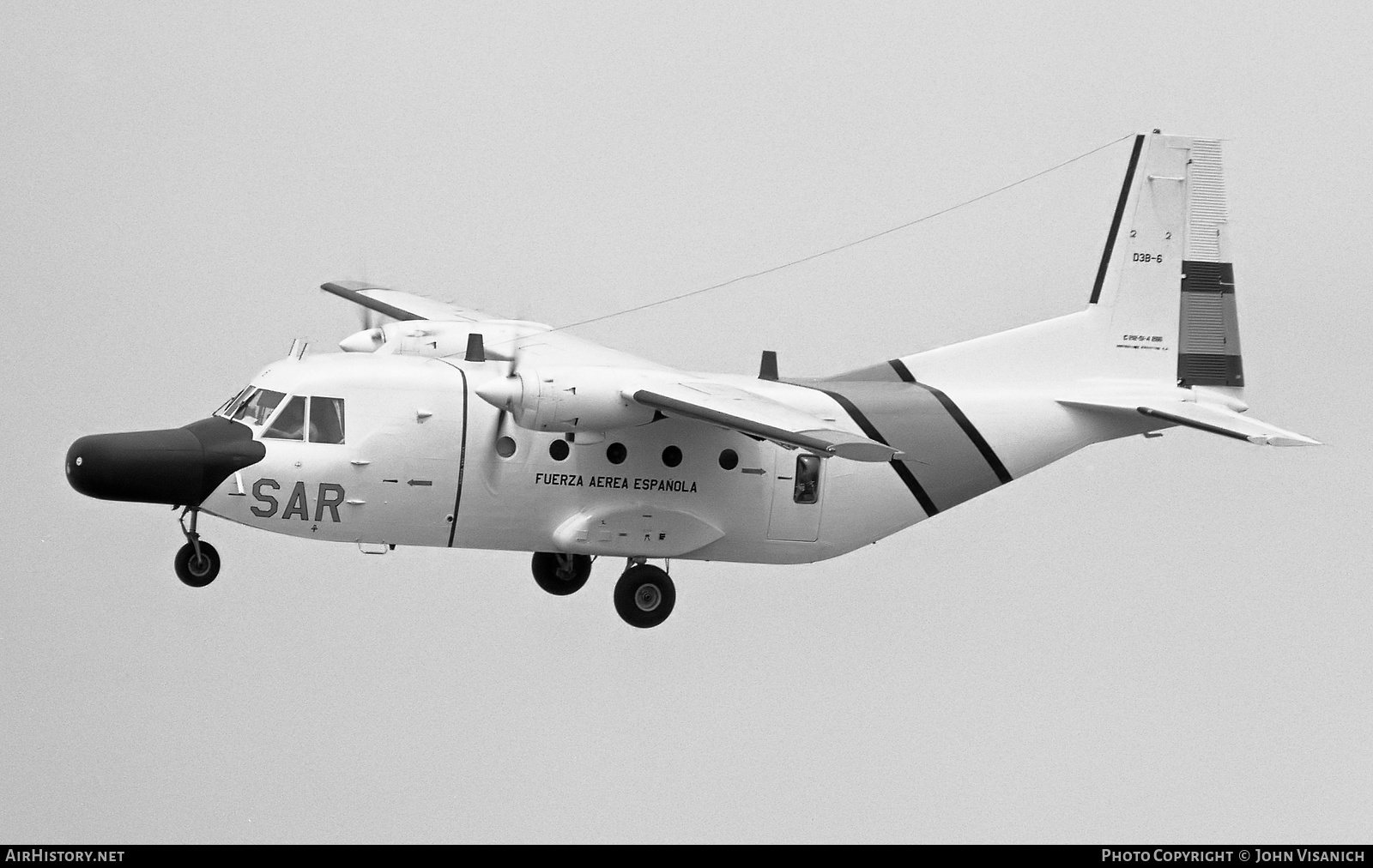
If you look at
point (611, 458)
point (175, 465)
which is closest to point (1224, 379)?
point (611, 458)

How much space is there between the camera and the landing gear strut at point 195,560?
1549 cm

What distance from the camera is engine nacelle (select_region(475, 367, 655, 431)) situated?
14.6 m

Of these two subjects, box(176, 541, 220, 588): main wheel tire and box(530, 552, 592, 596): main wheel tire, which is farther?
box(530, 552, 592, 596): main wheel tire

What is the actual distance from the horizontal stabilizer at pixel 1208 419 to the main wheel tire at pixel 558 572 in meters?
4.44

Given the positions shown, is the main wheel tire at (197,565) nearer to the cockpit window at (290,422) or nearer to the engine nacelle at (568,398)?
the cockpit window at (290,422)

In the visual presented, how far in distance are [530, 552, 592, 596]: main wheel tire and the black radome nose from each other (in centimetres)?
290

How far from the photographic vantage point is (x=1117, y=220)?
58.2 feet

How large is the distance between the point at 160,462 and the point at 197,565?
1.00 meters

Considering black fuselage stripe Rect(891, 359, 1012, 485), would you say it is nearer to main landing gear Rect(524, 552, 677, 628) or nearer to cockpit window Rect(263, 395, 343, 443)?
main landing gear Rect(524, 552, 677, 628)

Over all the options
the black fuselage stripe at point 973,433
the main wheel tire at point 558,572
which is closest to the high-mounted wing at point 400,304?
the main wheel tire at point 558,572

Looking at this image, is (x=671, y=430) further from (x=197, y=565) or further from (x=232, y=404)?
(x=197, y=565)

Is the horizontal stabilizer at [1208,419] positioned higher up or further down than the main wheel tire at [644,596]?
higher up

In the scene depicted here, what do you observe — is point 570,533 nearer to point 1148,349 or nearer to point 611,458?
point 611,458

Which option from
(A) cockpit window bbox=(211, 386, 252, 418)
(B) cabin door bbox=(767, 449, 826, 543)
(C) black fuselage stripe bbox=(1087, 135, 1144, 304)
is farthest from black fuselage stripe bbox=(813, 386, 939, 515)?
(A) cockpit window bbox=(211, 386, 252, 418)
